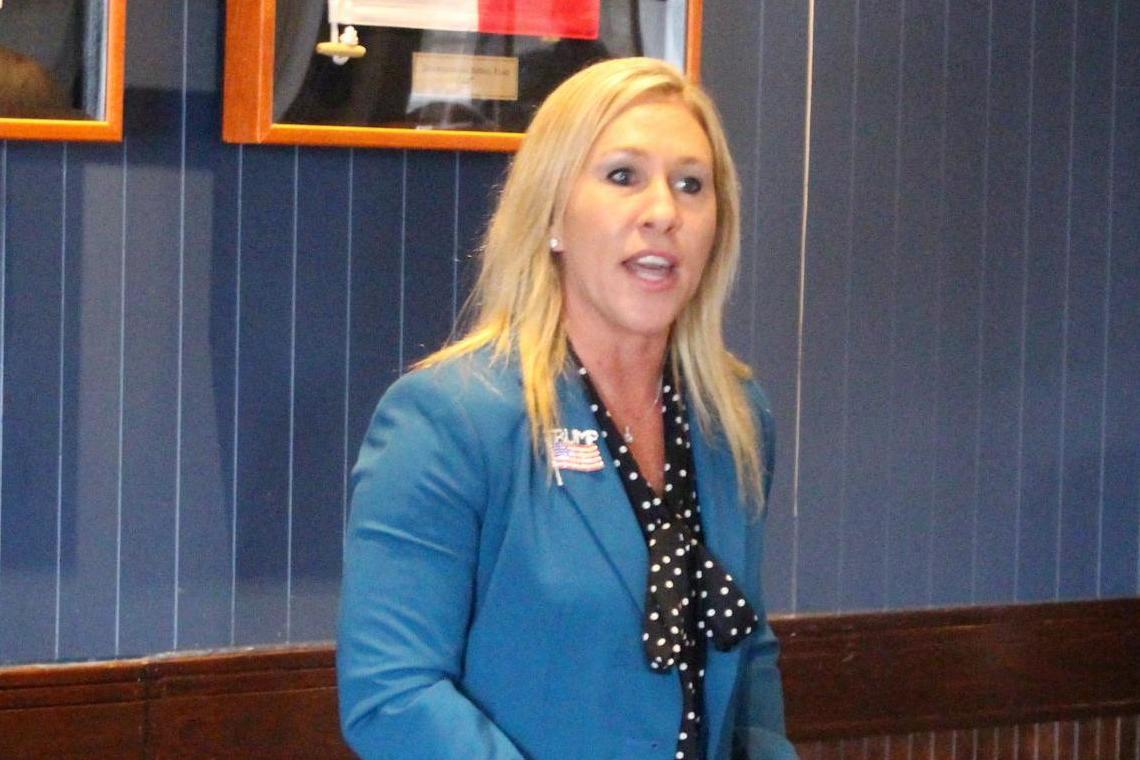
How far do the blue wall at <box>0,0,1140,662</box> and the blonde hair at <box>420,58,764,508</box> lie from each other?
1.02 meters

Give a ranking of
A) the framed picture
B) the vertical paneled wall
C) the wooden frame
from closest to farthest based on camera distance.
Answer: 1. the wooden frame
2. the framed picture
3. the vertical paneled wall

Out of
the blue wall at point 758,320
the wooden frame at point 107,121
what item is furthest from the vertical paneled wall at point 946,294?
the wooden frame at point 107,121

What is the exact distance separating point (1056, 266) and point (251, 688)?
1733mm

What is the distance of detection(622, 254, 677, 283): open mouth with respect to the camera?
6.46ft

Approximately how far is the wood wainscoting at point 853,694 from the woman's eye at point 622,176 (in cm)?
135

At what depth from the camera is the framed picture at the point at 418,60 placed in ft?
9.23

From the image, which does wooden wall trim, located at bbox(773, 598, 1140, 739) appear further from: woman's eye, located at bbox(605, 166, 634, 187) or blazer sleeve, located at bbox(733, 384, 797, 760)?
woman's eye, located at bbox(605, 166, 634, 187)

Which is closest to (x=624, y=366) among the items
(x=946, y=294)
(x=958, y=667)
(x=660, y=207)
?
(x=660, y=207)

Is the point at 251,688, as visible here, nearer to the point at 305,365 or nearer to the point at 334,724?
the point at 334,724

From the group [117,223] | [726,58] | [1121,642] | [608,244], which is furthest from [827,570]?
[608,244]

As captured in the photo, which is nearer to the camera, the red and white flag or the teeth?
the teeth

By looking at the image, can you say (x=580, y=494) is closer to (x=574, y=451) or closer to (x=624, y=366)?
(x=574, y=451)

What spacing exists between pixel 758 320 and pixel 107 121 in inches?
49.7

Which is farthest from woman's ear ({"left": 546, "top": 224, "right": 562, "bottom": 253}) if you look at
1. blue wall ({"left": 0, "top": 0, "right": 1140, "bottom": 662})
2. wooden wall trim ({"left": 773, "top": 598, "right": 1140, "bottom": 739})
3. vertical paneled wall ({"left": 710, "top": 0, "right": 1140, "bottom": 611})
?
wooden wall trim ({"left": 773, "top": 598, "right": 1140, "bottom": 739})
